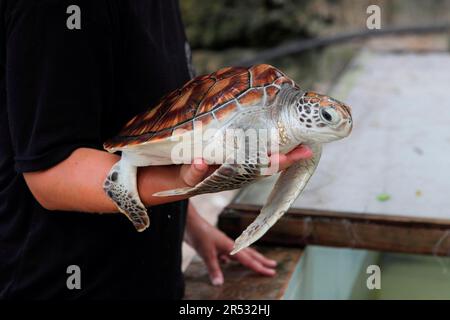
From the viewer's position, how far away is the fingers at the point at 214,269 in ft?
4.69

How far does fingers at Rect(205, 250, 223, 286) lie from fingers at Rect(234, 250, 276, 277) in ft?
0.18

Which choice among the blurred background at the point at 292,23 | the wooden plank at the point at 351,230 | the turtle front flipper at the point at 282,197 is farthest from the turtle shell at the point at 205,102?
the blurred background at the point at 292,23

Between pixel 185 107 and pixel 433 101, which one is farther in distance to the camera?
pixel 433 101

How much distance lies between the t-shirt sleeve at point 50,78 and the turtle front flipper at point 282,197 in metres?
0.27

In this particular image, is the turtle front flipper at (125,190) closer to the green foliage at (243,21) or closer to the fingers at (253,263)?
the fingers at (253,263)

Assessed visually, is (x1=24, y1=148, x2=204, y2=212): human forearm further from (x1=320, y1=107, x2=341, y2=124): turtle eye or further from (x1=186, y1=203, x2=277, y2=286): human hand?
(x1=186, y1=203, x2=277, y2=286): human hand

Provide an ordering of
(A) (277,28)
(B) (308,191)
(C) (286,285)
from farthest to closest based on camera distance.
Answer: (A) (277,28), (B) (308,191), (C) (286,285)

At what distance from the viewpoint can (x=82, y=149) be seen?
0.85 metres

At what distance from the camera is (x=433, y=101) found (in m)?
2.51

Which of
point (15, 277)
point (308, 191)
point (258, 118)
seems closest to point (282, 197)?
point (258, 118)

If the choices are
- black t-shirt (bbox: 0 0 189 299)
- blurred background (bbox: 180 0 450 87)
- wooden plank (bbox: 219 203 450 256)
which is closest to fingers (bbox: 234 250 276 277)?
wooden plank (bbox: 219 203 450 256)

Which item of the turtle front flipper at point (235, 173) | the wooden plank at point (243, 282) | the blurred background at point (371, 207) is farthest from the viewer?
the blurred background at point (371, 207)

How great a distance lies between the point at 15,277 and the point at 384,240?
883 mm
